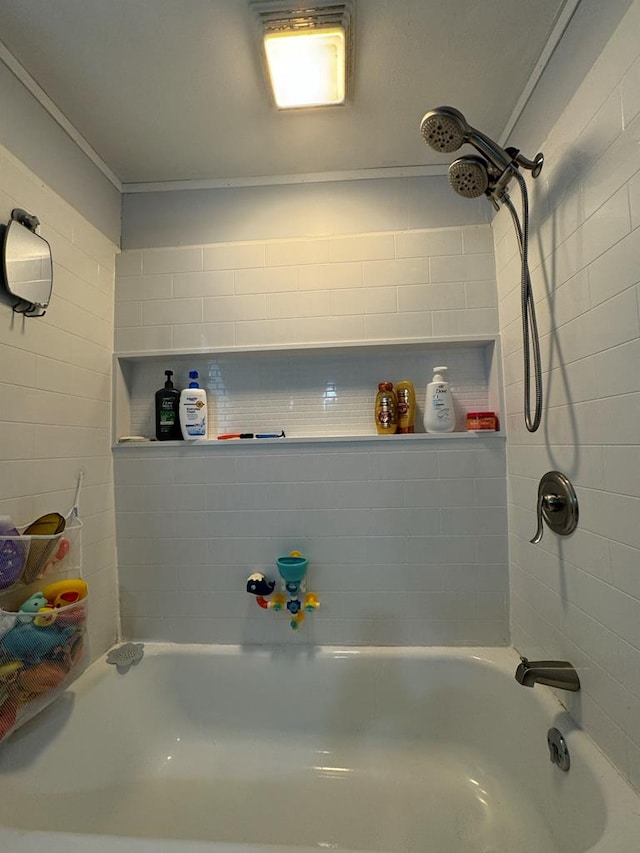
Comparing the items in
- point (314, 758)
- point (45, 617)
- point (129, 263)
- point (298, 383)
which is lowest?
point (314, 758)

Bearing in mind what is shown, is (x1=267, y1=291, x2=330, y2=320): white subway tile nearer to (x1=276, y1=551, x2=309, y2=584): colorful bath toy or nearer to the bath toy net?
(x1=276, y1=551, x2=309, y2=584): colorful bath toy

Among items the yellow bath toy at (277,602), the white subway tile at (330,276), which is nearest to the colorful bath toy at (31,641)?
the yellow bath toy at (277,602)

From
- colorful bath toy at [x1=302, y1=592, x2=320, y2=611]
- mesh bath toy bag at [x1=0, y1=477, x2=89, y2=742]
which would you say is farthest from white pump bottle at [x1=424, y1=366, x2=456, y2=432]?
mesh bath toy bag at [x1=0, y1=477, x2=89, y2=742]

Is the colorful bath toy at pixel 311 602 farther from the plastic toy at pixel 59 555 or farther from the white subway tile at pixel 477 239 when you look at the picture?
the white subway tile at pixel 477 239

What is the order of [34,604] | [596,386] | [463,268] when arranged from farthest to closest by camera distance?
[463,268], [34,604], [596,386]

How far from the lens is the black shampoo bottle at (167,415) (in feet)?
5.71

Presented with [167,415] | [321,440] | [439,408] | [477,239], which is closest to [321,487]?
[321,440]

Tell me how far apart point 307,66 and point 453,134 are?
48cm

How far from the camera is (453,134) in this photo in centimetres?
121

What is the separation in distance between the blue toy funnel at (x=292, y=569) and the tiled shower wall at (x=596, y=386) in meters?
0.78

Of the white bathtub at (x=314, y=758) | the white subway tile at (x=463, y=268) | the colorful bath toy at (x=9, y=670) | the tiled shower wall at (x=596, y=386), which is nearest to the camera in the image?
the tiled shower wall at (x=596, y=386)

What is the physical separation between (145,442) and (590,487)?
1509 millimetres

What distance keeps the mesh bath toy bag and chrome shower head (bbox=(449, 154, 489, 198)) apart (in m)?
1.58

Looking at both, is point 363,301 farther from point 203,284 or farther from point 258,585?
point 258,585
